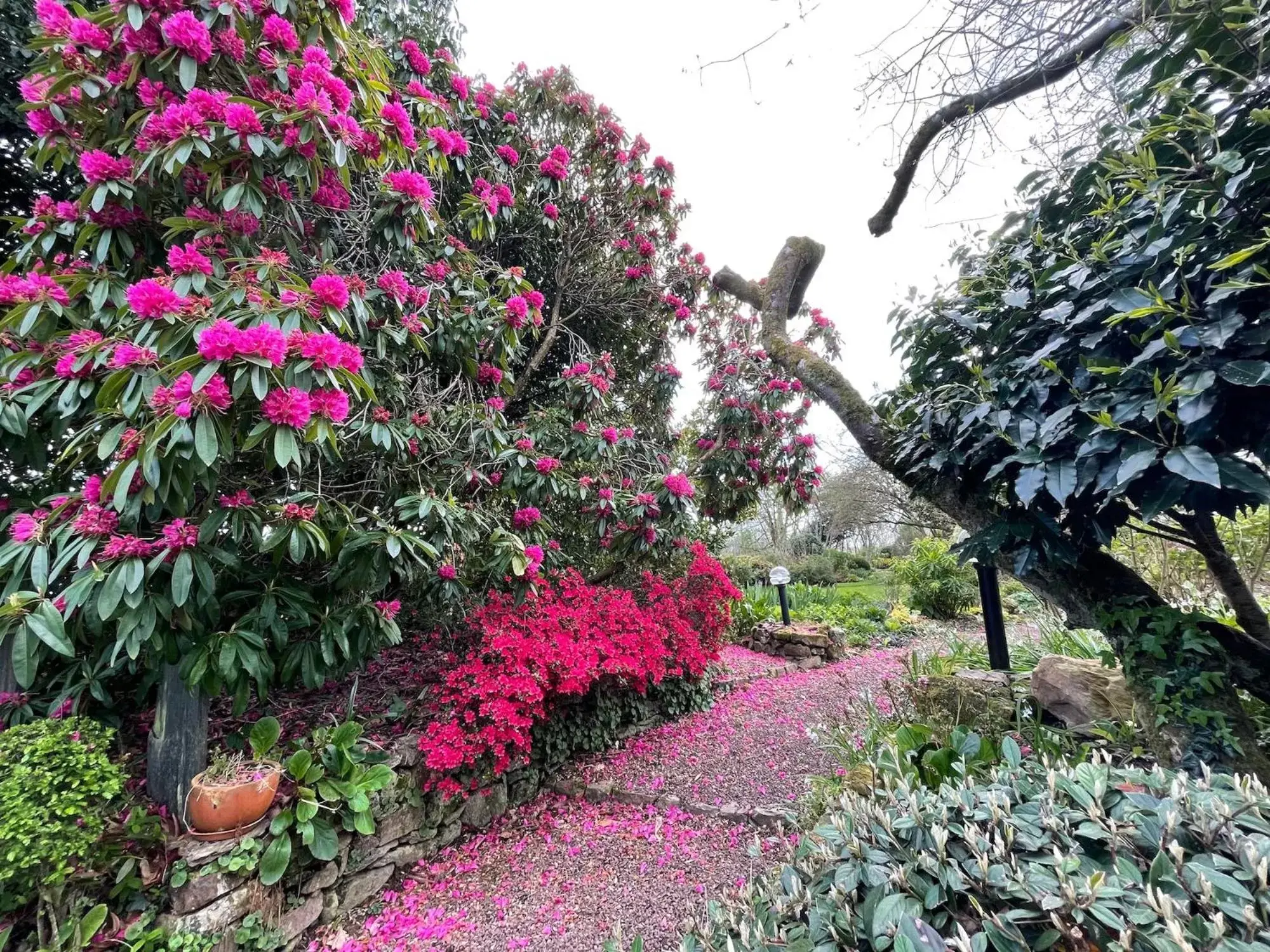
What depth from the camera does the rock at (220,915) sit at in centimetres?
166

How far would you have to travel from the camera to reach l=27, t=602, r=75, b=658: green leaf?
1.41 meters

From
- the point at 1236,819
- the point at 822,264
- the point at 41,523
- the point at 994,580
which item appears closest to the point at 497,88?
the point at 822,264

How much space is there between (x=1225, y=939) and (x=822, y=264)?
4001mm

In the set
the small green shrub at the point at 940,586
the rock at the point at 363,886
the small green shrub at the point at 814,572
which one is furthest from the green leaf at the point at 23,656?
the small green shrub at the point at 814,572

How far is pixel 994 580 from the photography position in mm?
2633

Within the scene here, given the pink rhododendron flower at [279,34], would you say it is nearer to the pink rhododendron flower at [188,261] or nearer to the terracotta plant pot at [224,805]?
the pink rhododendron flower at [188,261]

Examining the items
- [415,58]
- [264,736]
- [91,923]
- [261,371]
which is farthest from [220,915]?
[415,58]

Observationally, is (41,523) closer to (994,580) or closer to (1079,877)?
(1079,877)

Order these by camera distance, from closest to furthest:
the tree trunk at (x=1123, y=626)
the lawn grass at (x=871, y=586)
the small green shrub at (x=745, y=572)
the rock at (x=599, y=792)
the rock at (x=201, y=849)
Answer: the tree trunk at (x=1123, y=626) → the rock at (x=201, y=849) → the rock at (x=599, y=792) → the small green shrub at (x=745, y=572) → the lawn grass at (x=871, y=586)

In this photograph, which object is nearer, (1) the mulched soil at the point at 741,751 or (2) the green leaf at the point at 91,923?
(2) the green leaf at the point at 91,923

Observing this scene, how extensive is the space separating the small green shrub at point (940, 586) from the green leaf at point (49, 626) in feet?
25.7

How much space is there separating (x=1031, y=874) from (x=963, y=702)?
1854 millimetres

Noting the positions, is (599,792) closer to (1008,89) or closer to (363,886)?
(363,886)

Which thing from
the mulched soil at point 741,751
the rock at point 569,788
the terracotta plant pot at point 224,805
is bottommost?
the mulched soil at point 741,751
